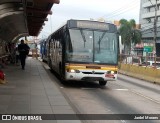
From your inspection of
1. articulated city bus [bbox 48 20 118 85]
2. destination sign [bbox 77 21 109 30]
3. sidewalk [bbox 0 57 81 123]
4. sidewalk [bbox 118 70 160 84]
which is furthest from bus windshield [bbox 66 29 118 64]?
sidewalk [bbox 118 70 160 84]

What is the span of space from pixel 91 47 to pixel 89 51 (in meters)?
0.19

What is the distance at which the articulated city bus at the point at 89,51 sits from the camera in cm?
1731

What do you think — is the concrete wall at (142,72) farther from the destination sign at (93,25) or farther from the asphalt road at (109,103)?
the asphalt road at (109,103)

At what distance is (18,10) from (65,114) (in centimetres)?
1216

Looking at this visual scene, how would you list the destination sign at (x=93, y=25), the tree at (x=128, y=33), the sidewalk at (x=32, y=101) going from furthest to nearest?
the tree at (x=128, y=33) → the destination sign at (x=93, y=25) → the sidewalk at (x=32, y=101)

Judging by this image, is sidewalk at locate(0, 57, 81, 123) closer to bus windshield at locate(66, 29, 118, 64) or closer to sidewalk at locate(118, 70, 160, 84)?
bus windshield at locate(66, 29, 118, 64)

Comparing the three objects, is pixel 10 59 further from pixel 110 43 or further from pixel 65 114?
pixel 65 114

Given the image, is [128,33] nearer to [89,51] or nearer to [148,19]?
[148,19]

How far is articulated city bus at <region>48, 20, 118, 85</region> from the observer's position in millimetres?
17312

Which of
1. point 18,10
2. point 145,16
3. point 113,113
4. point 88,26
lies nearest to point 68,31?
point 88,26

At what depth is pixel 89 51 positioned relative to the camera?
57.4 ft

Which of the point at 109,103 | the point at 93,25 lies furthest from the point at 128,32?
the point at 109,103

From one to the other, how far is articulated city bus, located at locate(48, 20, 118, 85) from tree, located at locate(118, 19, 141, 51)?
78.3 metres

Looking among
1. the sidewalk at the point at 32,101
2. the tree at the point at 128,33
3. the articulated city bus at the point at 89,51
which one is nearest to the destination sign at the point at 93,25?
the articulated city bus at the point at 89,51
